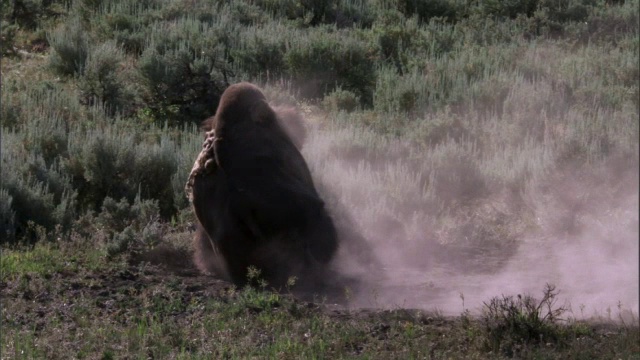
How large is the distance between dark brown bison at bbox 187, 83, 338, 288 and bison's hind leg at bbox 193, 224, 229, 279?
10 cm

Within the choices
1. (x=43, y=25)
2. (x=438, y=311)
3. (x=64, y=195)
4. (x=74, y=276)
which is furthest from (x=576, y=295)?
(x=43, y=25)

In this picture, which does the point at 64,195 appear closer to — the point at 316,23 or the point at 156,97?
the point at 156,97

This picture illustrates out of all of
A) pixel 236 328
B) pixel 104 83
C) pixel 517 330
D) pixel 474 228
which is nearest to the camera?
pixel 517 330

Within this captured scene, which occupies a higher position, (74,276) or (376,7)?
(376,7)

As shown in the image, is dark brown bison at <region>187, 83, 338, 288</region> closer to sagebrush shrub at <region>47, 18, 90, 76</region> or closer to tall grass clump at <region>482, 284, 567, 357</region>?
tall grass clump at <region>482, 284, 567, 357</region>

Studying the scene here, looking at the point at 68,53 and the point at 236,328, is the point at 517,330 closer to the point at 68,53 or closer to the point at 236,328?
the point at 236,328

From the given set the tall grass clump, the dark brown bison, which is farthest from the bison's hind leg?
the tall grass clump

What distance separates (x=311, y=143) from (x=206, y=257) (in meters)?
3.42

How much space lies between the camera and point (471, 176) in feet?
34.2

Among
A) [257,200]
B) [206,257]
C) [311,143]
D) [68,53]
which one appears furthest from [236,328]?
[68,53]

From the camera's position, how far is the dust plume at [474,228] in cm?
761

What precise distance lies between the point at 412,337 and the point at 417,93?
7700 mm

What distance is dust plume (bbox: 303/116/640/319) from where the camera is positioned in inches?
299

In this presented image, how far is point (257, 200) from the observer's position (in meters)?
7.36
